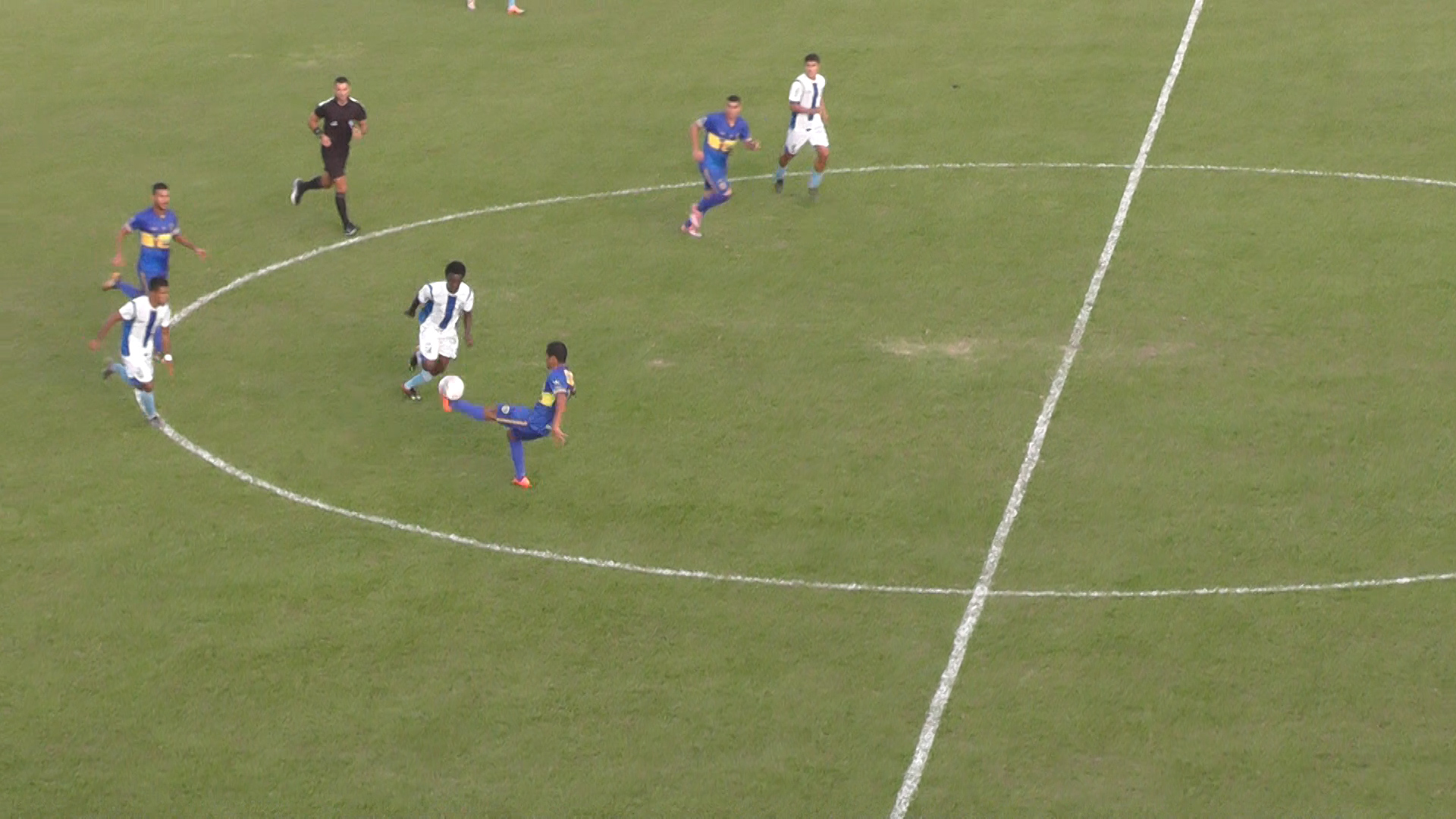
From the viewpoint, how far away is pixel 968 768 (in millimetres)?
14781

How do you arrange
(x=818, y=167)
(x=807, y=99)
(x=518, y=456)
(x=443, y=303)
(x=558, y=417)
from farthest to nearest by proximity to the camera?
(x=818, y=167) < (x=807, y=99) < (x=443, y=303) < (x=518, y=456) < (x=558, y=417)

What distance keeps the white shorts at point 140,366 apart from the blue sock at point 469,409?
12.0 feet

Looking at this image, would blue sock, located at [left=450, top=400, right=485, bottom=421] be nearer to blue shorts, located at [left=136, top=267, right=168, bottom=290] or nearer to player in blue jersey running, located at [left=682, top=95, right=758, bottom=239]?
blue shorts, located at [left=136, top=267, right=168, bottom=290]

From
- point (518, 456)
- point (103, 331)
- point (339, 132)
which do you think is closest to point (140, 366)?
point (103, 331)

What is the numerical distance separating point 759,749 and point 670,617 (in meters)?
2.11

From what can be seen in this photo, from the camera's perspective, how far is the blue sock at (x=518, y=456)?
Result: 18797 mm

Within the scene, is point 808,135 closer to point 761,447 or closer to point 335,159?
Result: point 335,159

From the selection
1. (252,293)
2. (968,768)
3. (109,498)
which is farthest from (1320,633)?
(252,293)

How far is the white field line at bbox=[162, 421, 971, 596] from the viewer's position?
1717 cm

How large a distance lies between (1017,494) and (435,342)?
661 centimetres

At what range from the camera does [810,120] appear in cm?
2564

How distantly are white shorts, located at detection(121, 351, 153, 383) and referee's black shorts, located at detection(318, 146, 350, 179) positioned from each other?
593 cm

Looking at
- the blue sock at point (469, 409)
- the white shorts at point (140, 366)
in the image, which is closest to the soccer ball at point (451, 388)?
the blue sock at point (469, 409)

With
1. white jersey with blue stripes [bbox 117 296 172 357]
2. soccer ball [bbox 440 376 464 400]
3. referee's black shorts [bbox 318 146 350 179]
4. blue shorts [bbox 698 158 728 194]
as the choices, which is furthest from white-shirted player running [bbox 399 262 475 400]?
referee's black shorts [bbox 318 146 350 179]
